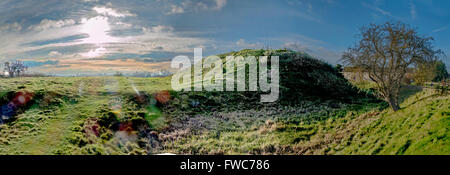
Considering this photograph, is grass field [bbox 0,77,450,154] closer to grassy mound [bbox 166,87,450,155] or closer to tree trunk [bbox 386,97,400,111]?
grassy mound [bbox 166,87,450,155]

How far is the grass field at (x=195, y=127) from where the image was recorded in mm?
12391

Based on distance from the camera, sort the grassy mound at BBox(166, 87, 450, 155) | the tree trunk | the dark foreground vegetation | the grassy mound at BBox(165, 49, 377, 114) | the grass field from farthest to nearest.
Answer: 1. the grassy mound at BBox(165, 49, 377, 114)
2. the tree trunk
3. the dark foreground vegetation
4. the grass field
5. the grassy mound at BBox(166, 87, 450, 155)

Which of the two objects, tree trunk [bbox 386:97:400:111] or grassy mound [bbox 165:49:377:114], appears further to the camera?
grassy mound [bbox 165:49:377:114]

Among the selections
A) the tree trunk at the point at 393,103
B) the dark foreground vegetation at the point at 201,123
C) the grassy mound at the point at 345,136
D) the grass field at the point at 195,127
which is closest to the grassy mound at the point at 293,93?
the dark foreground vegetation at the point at 201,123

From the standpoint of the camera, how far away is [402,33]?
52.9 feet

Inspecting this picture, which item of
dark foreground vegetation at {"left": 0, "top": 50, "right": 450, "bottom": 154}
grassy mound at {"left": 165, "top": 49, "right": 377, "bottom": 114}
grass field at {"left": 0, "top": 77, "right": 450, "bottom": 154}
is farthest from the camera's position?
grassy mound at {"left": 165, "top": 49, "right": 377, "bottom": 114}

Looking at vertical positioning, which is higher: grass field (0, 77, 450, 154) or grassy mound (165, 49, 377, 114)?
grassy mound (165, 49, 377, 114)

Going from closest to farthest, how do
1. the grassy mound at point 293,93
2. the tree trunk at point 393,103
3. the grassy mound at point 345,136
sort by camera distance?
the grassy mound at point 345,136
the tree trunk at point 393,103
the grassy mound at point 293,93

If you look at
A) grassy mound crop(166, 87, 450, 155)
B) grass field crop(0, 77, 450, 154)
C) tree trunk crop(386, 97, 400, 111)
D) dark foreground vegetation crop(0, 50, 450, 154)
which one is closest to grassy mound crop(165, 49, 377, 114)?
dark foreground vegetation crop(0, 50, 450, 154)

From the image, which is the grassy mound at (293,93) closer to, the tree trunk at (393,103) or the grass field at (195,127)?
the grass field at (195,127)

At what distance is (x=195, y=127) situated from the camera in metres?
18.0

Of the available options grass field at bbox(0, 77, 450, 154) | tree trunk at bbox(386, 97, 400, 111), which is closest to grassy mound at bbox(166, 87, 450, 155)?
grass field at bbox(0, 77, 450, 154)

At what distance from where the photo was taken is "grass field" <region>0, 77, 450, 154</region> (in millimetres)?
12391
